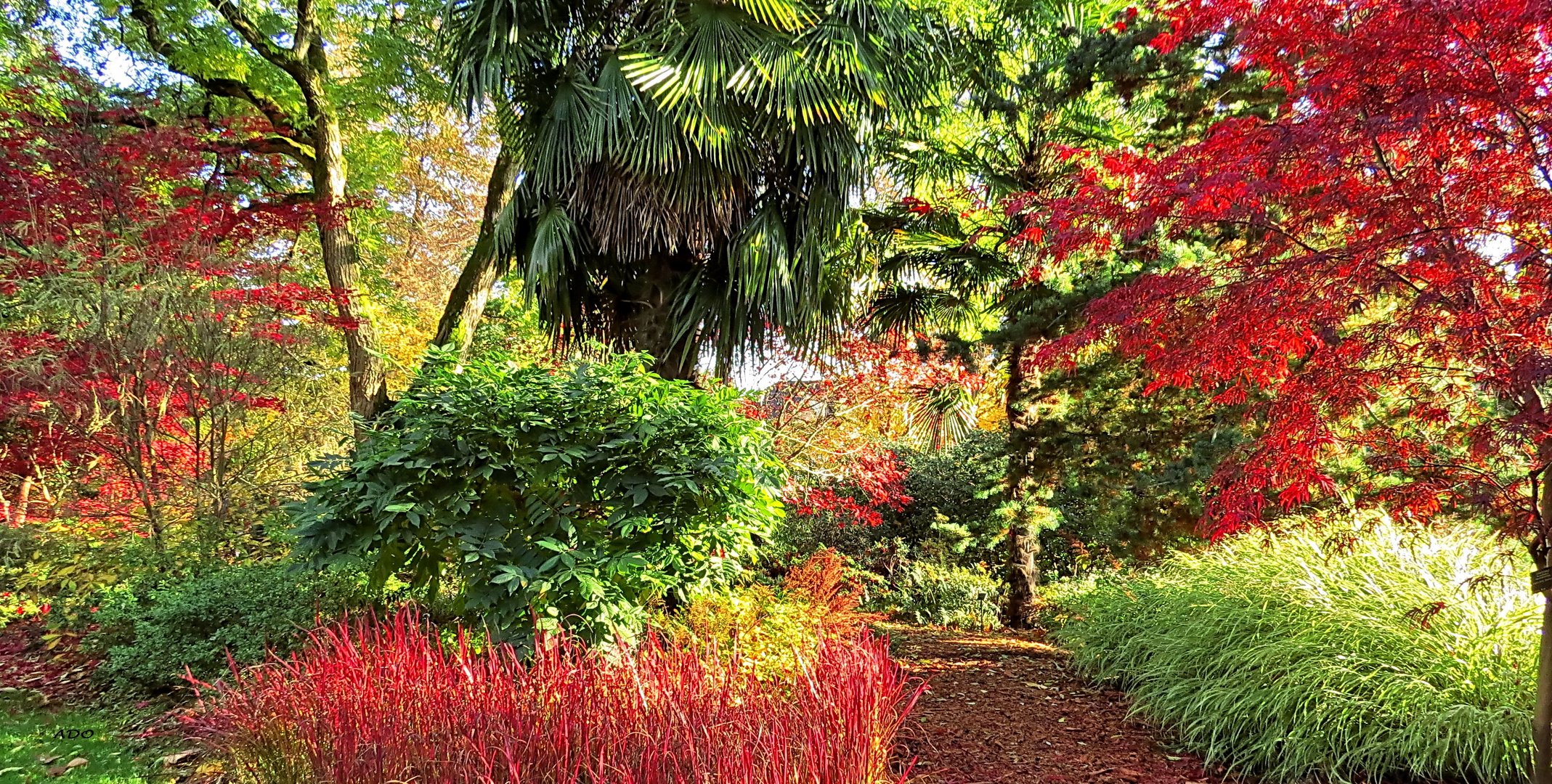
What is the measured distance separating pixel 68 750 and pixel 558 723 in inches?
118

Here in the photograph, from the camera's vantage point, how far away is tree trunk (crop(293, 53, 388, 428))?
20.3 ft

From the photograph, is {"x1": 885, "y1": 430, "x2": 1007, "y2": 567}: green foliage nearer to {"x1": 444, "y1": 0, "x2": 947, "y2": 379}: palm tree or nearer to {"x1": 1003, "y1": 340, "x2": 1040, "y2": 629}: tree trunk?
{"x1": 1003, "y1": 340, "x2": 1040, "y2": 629}: tree trunk

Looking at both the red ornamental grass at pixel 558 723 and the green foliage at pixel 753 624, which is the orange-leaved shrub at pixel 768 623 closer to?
the green foliage at pixel 753 624

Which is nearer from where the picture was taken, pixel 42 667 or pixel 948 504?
pixel 42 667

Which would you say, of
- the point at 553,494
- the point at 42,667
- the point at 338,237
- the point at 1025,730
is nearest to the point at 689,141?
the point at 553,494

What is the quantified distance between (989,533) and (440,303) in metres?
11.2

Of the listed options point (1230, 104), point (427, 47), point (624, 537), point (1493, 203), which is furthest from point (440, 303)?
point (1493, 203)

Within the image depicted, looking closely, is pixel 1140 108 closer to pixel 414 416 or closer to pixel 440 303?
pixel 414 416

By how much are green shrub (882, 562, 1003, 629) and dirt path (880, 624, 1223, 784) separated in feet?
5.16

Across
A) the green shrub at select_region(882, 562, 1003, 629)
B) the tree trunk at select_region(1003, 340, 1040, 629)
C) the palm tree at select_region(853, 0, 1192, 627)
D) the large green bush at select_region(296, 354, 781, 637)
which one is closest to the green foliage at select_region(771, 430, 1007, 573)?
the green shrub at select_region(882, 562, 1003, 629)

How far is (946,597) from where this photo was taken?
7.43m

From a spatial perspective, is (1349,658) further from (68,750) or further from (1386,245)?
(68,750)

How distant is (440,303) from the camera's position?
13.8 metres

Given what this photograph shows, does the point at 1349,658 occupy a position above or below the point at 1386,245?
below
